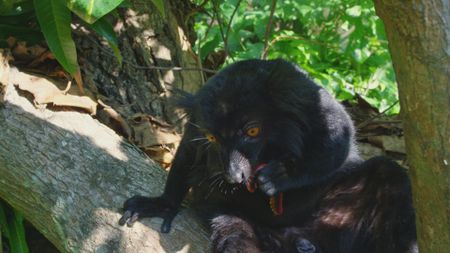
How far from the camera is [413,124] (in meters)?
2.60

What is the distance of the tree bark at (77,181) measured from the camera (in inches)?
147

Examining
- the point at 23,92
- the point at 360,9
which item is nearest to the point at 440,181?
the point at 23,92

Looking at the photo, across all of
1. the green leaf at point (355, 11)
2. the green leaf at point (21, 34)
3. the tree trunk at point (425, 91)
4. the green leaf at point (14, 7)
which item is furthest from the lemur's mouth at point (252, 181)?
the green leaf at point (355, 11)

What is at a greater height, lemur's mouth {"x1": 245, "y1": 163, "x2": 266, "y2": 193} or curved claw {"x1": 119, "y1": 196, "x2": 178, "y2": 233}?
lemur's mouth {"x1": 245, "y1": 163, "x2": 266, "y2": 193}

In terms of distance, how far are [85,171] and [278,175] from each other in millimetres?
1099

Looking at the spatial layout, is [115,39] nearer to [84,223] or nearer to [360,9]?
[84,223]

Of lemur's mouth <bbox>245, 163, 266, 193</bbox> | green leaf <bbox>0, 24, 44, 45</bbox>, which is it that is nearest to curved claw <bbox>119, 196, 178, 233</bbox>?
lemur's mouth <bbox>245, 163, 266, 193</bbox>

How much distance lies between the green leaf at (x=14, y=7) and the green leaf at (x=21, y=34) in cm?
10

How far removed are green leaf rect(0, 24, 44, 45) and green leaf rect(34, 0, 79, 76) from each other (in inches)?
15.6

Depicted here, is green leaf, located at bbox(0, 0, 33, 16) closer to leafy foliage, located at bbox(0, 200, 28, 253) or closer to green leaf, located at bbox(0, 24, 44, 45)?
green leaf, located at bbox(0, 24, 44, 45)

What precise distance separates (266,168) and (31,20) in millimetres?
2299

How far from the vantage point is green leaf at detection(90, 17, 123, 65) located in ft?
16.2

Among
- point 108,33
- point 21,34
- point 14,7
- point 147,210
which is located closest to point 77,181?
point 147,210

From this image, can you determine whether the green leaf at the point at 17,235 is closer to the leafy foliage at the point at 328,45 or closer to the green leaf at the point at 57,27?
the green leaf at the point at 57,27
